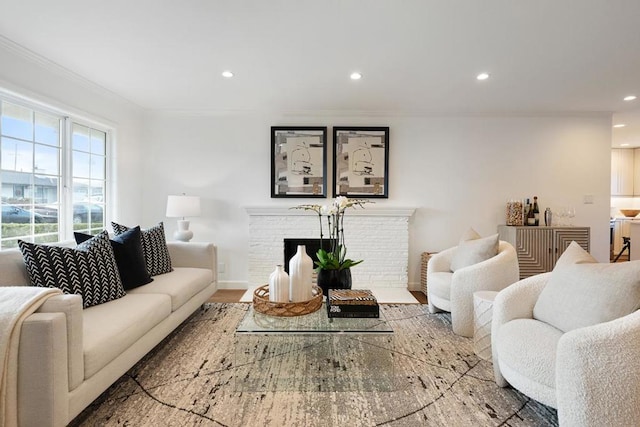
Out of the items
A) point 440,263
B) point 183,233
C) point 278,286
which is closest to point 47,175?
point 183,233

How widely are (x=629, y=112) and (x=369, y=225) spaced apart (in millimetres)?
3591

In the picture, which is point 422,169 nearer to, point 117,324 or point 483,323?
point 483,323

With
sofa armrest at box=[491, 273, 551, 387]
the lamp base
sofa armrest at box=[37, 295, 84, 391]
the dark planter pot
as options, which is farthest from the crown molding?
sofa armrest at box=[491, 273, 551, 387]

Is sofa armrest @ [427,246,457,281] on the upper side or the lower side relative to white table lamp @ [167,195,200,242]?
lower

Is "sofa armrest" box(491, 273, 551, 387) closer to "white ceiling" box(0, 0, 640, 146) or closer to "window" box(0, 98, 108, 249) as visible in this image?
"white ceiling" box(0, 0, 640, 146)

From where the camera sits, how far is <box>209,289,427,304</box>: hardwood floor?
375 cm

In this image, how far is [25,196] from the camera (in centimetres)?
273

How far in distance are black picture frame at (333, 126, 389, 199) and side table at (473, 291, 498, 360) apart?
207 cm

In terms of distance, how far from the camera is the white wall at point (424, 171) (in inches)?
165

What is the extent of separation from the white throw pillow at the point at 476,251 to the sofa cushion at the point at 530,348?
3.50ft

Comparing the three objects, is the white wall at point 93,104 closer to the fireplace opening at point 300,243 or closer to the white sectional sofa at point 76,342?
the white sectional sofa at point 76,342

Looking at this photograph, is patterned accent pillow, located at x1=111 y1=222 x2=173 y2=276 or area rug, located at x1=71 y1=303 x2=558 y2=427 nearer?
area rug, located at x1=71 y1=303 x2=558 y2=427

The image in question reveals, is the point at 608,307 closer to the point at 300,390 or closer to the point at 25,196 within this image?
the point at 300,390

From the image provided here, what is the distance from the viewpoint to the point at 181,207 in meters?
3.75
